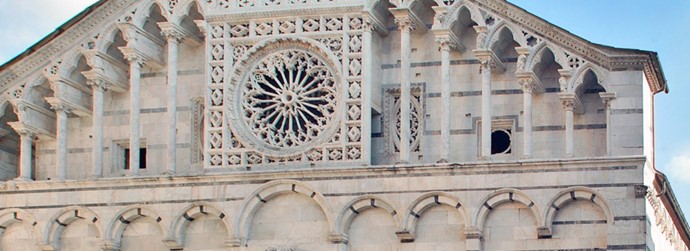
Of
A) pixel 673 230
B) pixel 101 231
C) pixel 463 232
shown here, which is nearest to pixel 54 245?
pixel 101 231

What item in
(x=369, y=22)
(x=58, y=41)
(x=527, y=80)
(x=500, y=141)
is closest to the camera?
(x=527, y=80)

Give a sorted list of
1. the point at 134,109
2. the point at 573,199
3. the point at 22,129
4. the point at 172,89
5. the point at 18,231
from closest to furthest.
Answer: the point at 573,199
the point at 172,89
the point at 134,109
the point at 18,231
the point at 22,129

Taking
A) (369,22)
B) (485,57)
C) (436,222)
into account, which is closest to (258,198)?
(436,222)

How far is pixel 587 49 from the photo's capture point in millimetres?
23562

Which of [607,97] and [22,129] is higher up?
[607,97]

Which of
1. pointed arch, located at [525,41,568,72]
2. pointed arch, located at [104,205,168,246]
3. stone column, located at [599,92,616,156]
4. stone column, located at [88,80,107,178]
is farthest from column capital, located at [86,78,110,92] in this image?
stone column, located at [599,92,616,156]

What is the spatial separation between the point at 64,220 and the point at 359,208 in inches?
159

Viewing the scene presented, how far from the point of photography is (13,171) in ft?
87.9

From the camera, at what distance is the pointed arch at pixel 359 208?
2395cm

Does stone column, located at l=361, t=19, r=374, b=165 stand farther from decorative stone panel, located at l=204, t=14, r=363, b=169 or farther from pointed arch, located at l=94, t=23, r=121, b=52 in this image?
pointed arch, located at l=94, t=23, r=121, b=52

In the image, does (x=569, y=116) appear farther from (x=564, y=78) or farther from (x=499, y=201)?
(x=499, y=201)

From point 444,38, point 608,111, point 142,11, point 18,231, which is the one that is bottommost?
point 18,231

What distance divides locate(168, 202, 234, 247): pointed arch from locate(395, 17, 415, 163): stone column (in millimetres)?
2438

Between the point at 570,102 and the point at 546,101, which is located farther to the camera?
the point at 546,101
